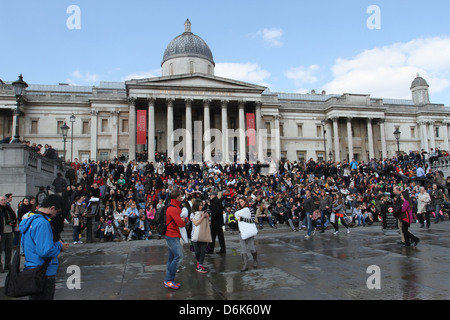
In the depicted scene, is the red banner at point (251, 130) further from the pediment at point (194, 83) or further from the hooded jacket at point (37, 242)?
the hooded jacket at point (37, 242)

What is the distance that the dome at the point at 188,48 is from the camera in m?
47.2

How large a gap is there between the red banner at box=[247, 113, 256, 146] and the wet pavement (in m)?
29.1

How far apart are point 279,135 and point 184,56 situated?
16.9 m

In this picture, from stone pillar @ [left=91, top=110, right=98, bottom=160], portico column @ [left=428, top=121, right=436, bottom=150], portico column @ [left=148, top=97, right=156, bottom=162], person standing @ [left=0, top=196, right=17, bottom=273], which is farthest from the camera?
portico column @ [left=428, top=121, right=436, bottom=150]

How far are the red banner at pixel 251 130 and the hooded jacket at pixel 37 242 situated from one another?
3638 centimetres

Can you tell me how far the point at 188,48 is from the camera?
47281 millimetres

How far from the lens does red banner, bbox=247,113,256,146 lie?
132ft

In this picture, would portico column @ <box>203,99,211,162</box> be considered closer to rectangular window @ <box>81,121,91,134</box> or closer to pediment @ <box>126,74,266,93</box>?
pediment @ <box>126,74,266,93</box>

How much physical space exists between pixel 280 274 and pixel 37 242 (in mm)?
4855

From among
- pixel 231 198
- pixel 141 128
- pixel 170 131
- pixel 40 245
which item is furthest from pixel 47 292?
pixel 170 131

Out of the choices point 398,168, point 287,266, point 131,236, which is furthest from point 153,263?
point 398,168

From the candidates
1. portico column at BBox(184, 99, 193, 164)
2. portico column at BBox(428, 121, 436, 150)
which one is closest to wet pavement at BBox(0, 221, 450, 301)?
portico column at BBox(184, 99, 193, 164)

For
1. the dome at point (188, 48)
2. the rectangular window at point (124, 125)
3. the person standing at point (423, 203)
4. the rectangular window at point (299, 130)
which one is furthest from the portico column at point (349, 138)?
the person standing at point (423, 203)

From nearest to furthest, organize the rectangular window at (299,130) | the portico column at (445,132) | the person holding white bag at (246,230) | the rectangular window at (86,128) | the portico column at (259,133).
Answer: the person holding white bag at (246,230)
the portico column at (259,133)
the rectangular window at (86,128)
the rectangular window at (299,130)
the portico column at (445,132)
